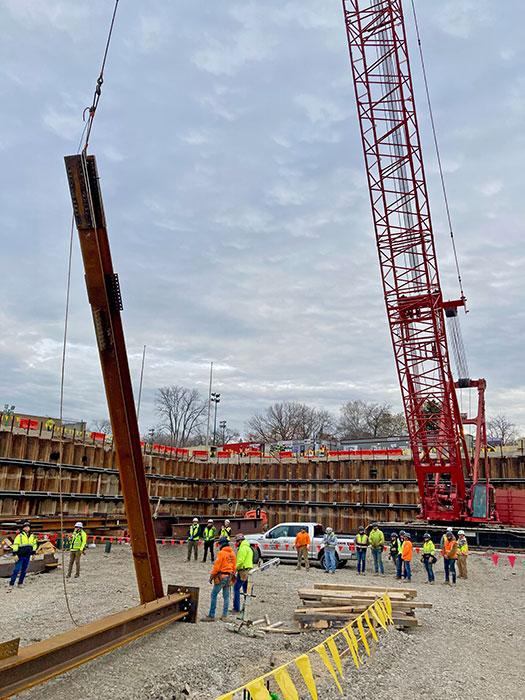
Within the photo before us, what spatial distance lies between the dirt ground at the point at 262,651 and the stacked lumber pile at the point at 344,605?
40 cm

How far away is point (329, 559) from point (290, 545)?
2.08 metres

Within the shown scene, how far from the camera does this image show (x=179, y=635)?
9.38 m

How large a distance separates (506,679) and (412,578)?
10.5m

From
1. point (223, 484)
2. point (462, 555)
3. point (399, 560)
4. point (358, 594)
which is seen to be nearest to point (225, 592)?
point (358, 594)

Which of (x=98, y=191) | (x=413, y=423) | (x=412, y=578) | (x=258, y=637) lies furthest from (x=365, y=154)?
(x=258, y=637)

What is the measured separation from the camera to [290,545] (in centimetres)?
2034

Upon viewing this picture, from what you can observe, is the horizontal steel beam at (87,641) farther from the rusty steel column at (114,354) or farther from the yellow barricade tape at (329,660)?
the yellow barricade tape at (329,660)

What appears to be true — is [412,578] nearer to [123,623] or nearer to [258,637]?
[258,637]

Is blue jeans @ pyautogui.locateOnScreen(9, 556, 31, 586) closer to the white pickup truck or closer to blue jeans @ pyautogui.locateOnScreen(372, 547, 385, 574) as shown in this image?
the white pickup truck

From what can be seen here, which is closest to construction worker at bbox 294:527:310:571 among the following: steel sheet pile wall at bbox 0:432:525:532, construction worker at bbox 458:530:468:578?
construction worker at bbox 458:530:468:578

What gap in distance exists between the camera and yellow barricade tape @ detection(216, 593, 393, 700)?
4.89m

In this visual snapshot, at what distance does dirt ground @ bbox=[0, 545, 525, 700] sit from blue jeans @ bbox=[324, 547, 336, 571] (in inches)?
122

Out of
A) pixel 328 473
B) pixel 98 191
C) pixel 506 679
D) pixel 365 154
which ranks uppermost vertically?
pixel 365 154

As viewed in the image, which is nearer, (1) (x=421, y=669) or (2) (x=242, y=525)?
(1) (x=421, y=669)
